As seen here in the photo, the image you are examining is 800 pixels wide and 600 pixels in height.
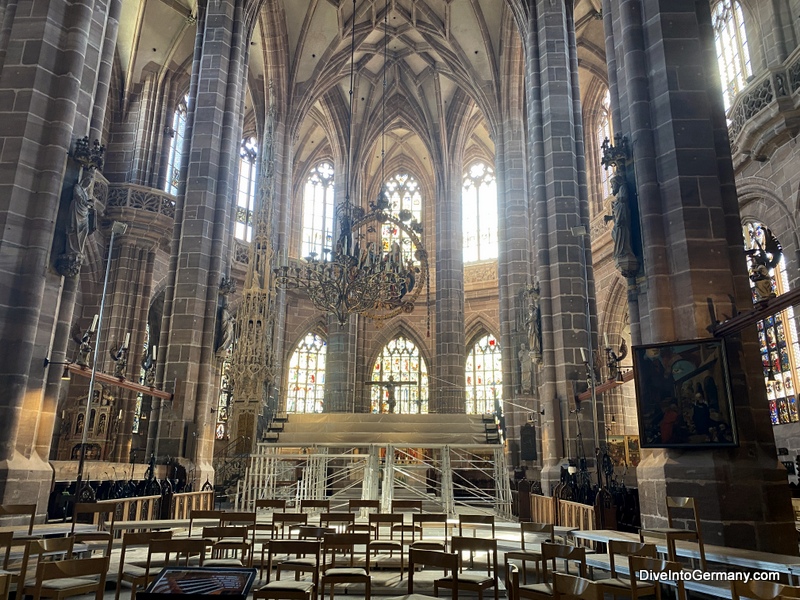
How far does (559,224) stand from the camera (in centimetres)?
1556

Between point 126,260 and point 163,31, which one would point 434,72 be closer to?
point 163,31

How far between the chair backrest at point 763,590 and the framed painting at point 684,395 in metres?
4.03

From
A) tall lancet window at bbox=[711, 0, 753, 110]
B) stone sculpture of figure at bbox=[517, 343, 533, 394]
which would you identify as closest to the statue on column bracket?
tall lancet window at bbox=[711, 0, 753, 110]

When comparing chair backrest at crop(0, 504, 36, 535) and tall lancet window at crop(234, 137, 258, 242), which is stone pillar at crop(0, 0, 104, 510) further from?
tall lancet window at crop(234, 137, 258, 242)

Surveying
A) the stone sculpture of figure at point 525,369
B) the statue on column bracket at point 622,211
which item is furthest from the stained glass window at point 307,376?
the statue on column bracket at point 622,211

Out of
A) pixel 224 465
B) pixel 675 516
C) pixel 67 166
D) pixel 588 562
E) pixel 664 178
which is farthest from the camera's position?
pixel 224 465

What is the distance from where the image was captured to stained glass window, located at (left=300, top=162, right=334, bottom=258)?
3203 cm

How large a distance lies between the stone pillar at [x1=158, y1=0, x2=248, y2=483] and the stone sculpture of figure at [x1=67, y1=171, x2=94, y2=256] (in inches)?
202

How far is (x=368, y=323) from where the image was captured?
1239 inches

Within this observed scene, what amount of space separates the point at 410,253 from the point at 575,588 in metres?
15.5

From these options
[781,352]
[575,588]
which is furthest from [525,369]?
[575,588]

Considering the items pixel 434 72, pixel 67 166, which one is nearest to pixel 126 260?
pixel 67 166

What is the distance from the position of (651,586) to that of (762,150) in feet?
42.7

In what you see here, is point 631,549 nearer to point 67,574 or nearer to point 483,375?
point 67,574
